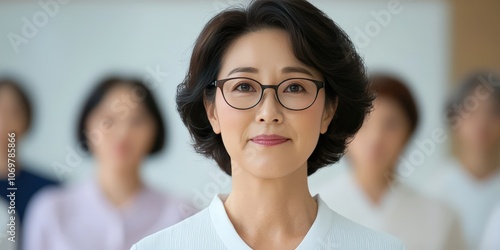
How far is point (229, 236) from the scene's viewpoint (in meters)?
1.78

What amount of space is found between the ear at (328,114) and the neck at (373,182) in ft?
7.35

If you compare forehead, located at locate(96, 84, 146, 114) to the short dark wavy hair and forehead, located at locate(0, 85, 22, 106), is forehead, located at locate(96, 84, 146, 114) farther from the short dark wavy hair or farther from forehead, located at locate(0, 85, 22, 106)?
the short dark wavy hair

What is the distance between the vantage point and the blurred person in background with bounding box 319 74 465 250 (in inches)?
156

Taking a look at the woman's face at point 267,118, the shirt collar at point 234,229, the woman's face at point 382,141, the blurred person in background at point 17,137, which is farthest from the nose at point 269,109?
the blurred person in background at point 17,137

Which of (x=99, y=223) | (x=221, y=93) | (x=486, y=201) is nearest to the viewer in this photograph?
(x=221, y=93)

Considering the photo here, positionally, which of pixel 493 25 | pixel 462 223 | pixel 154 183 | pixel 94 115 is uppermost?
pixel 493 25

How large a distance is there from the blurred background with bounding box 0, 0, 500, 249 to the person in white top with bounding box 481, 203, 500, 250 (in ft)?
1.16

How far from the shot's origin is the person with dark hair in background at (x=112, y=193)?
3.91m

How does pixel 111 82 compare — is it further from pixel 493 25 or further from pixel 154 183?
pixel 493 25

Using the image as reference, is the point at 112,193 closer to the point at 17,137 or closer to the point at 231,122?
the point at 17,137

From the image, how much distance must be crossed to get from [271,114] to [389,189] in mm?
Result: 2481

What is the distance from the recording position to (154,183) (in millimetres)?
4121

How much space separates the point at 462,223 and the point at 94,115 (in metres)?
1.81

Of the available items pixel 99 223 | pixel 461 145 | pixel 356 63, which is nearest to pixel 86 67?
pixel 99 223
